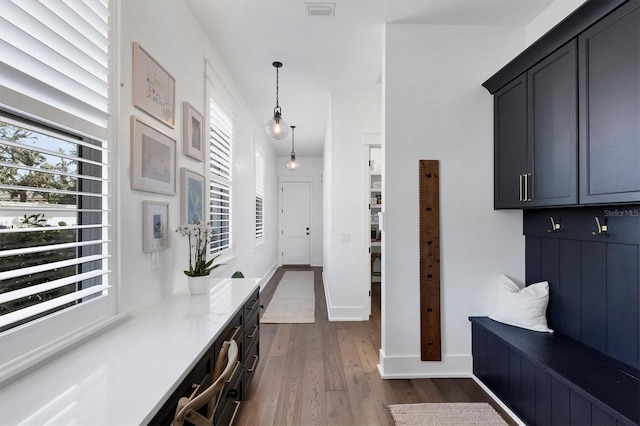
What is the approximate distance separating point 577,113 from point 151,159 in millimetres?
2547

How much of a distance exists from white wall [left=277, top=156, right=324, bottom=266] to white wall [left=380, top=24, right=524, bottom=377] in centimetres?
552

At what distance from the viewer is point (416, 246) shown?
2529mm

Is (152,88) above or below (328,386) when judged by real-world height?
above

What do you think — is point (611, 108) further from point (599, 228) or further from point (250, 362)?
point (250, 362)

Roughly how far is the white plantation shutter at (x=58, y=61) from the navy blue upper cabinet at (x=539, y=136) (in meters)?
2.54

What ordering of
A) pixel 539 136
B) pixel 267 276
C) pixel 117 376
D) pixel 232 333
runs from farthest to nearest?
pixel 267 276
pixel 539 136
pixel 232 333
pixel 117 376

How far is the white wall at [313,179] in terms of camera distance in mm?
8023

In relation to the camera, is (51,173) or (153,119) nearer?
(51,173)

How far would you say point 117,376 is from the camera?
98 cm

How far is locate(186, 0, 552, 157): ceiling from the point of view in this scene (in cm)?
230

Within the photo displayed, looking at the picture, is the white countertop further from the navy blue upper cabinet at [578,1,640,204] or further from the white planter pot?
the navy blue upper cabinet at [578,1,640,204]

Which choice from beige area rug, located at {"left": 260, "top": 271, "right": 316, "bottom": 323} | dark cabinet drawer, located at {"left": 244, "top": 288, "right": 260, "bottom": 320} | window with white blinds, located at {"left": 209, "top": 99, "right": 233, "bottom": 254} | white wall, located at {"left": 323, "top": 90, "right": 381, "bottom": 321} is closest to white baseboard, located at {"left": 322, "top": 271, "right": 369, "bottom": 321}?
white wall, located at {"left": 323, "top": 90, "right": 381, "bottom": 321}

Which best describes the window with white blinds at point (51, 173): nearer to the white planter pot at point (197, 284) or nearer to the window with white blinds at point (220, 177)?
the white planter pot at point (197, 284)

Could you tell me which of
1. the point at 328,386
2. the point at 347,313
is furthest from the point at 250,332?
the point at 347,313
